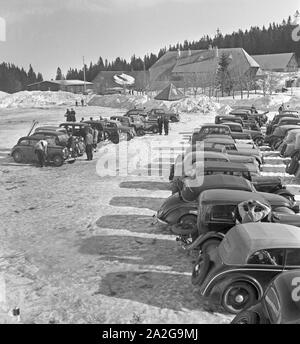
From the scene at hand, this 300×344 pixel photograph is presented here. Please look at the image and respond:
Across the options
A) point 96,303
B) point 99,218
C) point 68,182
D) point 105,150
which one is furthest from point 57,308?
point 105,150

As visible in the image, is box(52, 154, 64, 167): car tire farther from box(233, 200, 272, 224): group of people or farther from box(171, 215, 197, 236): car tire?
box(233, 200, 272, 224): group of people

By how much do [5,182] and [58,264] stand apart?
8.02 m

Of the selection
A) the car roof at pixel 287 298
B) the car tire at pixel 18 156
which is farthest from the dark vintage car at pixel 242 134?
the car roof at pixel 287 298

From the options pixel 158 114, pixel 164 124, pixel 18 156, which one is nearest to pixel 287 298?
pixel 18 156

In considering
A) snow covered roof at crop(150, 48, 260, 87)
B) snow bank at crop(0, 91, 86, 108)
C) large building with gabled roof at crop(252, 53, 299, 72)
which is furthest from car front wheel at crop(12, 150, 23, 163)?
large building with gabled roof at crop(252, 53, 299, 72)

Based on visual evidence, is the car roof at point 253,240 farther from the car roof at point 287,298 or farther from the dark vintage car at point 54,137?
the dark vintage car at point 54,137

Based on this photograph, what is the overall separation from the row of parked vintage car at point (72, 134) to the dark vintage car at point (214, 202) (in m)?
9.24

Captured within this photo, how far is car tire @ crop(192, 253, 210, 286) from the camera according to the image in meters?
7.63

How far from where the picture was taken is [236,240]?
25.5ft

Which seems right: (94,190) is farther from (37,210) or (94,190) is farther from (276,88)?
(276,88)

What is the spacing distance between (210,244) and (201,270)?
0.98 meters

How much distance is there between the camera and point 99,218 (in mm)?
11836

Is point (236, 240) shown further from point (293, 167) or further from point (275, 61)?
point (275, 61)

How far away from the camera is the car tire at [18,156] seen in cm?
1931
